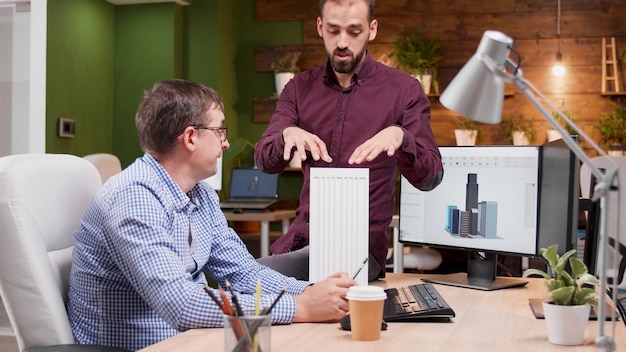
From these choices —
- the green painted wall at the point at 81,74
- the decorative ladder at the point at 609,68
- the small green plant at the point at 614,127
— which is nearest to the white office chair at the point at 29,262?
the green painted wall at the point at 81,74

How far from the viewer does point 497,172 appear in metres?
2.38

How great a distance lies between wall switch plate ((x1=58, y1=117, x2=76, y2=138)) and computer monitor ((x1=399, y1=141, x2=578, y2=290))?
3.66 meters

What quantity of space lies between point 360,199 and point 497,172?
0.58 m

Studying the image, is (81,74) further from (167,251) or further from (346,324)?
(346,324)

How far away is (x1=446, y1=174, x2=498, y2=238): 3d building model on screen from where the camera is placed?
2.38 metres

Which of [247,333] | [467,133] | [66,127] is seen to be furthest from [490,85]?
[467,133]

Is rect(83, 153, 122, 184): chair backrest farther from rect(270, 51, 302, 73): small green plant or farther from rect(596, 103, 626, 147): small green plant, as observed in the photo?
rect(596, 103, 626, 147): small green plant

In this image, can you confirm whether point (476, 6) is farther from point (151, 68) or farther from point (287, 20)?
point (151, 68)

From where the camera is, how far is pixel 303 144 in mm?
1958

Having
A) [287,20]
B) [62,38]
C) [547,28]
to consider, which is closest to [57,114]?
[62,38]

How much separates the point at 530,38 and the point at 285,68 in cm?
192

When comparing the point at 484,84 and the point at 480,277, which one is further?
the point at 480,277

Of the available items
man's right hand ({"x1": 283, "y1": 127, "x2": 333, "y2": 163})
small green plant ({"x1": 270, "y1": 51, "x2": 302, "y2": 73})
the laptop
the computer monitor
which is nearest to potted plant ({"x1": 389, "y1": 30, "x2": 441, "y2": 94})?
small green plant ({"x1": 270, "y1": 51, "x2": 302, "y2": 73})

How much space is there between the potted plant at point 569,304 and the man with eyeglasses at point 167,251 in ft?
1.31
